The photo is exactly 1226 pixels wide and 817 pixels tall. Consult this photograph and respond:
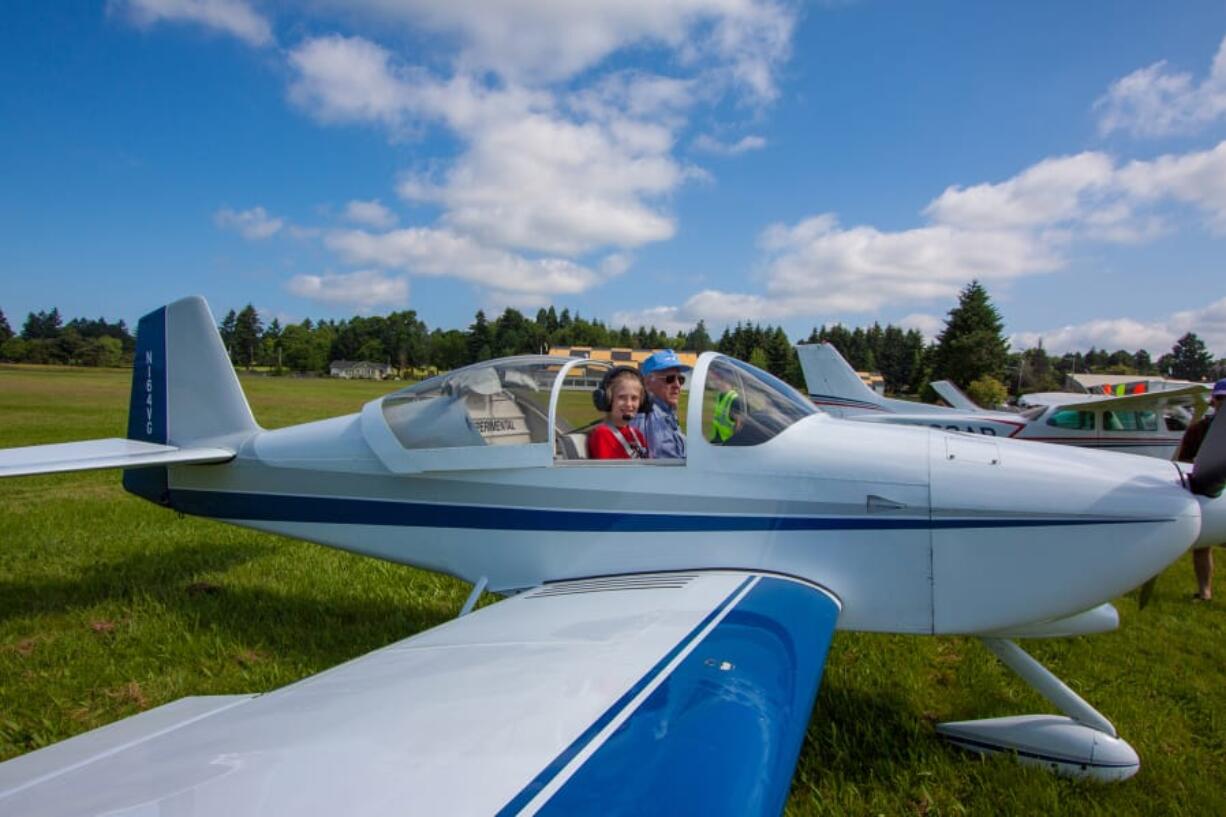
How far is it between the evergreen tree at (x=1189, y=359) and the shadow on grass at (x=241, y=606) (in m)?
127

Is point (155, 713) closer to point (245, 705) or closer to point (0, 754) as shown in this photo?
point (245, 705)

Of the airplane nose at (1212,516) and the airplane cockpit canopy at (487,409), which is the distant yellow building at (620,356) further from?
the airplane nose at (1212,516)

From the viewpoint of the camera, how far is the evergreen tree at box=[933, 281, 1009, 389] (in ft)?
156

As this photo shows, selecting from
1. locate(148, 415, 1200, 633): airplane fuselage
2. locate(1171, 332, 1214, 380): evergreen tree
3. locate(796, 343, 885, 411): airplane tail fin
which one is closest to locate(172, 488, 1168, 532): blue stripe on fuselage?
locate(148, 415, 1200, 633): airplane fuselage

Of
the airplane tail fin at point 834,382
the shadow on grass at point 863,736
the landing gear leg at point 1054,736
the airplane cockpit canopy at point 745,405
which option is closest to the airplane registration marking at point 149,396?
the airplane cockpit canopy at point 745,405

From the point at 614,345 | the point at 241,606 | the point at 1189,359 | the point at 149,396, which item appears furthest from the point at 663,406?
the point at 1189,359

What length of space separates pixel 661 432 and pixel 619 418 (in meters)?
0.26

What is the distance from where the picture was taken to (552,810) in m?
1.11

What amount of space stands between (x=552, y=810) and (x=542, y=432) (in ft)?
7.00

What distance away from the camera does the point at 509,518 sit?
3.13 meters

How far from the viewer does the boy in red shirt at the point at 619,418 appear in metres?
3.07

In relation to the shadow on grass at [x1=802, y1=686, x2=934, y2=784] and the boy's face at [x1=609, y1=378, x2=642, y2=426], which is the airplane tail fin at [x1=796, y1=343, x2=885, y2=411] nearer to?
the shadow on grass at [x1=802, y1=686, x2=934, y2=784]

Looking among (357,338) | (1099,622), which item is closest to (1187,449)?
(1099,622)

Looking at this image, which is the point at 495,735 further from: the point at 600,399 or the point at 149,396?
the point at 149,396
